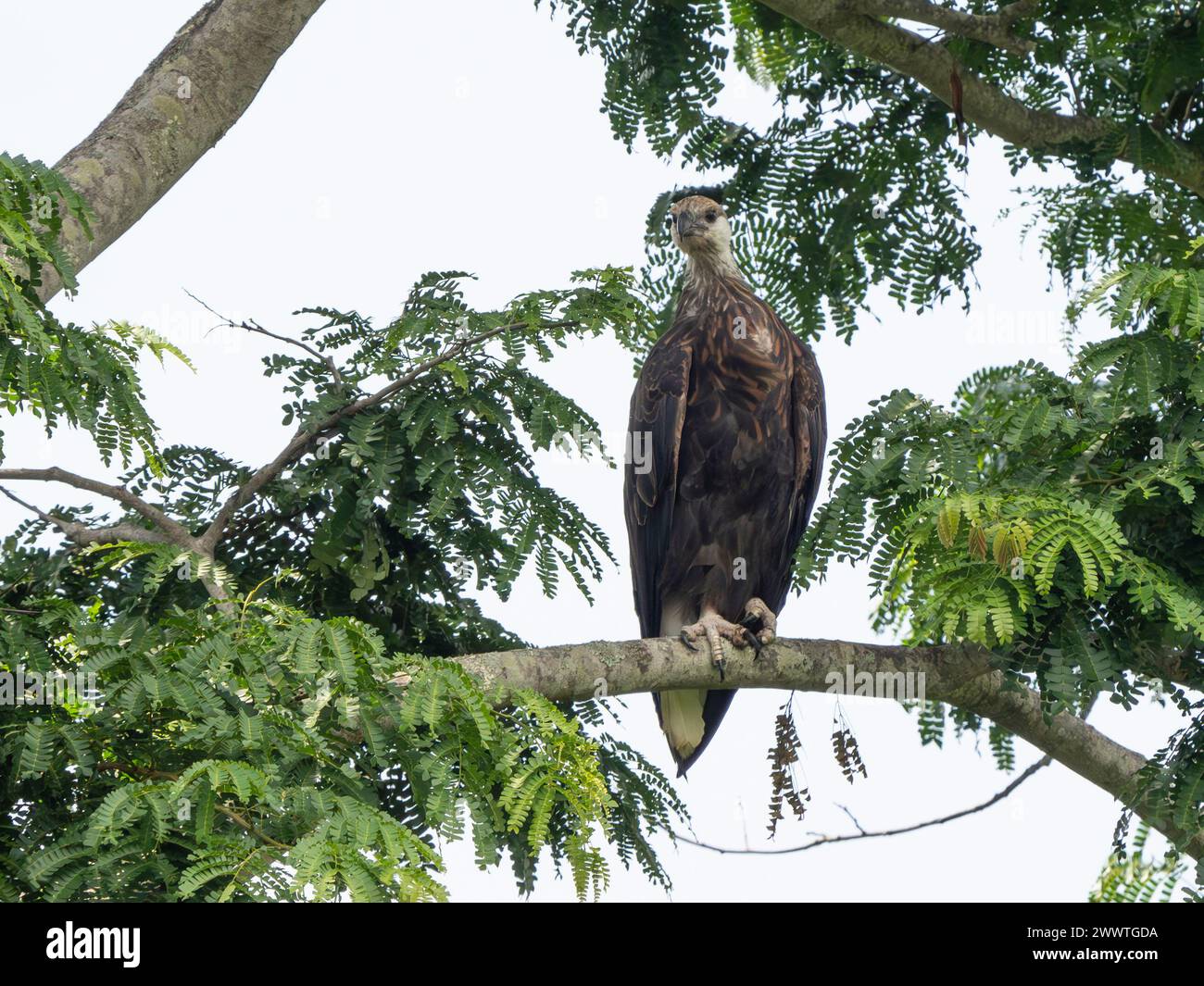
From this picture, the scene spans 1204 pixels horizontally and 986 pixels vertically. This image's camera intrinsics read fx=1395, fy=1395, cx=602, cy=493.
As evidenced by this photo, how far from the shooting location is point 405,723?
2965mm

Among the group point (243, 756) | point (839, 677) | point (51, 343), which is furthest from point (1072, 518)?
point (51, 343)

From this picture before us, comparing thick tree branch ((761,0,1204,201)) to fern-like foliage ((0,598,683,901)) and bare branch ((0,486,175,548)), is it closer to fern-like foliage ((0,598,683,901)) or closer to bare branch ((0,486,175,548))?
bare branch ((0,486,175,548))

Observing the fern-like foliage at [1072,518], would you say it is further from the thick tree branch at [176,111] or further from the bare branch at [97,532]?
the thick tree branch at [176,111]

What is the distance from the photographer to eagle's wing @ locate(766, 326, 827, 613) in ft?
16.9

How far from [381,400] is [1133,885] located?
8.52ft

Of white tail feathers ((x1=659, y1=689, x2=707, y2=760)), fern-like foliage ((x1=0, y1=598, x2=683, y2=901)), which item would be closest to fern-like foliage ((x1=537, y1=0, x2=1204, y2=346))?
white tail feathers ((x1=659, y1=689, x2=707, y2=760))

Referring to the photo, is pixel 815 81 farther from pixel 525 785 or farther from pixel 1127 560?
pixel 525 785

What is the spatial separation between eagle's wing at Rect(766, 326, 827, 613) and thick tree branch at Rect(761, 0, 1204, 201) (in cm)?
126

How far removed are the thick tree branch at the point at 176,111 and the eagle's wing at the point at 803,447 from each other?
2165 mm

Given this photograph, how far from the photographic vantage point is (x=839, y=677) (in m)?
4.23

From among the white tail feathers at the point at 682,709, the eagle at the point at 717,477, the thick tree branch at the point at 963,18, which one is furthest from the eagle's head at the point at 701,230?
the white tail feathers at the point at 682,709

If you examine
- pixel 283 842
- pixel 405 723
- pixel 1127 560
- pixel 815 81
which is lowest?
pixel 283 842

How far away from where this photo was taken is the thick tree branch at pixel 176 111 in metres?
4.13
